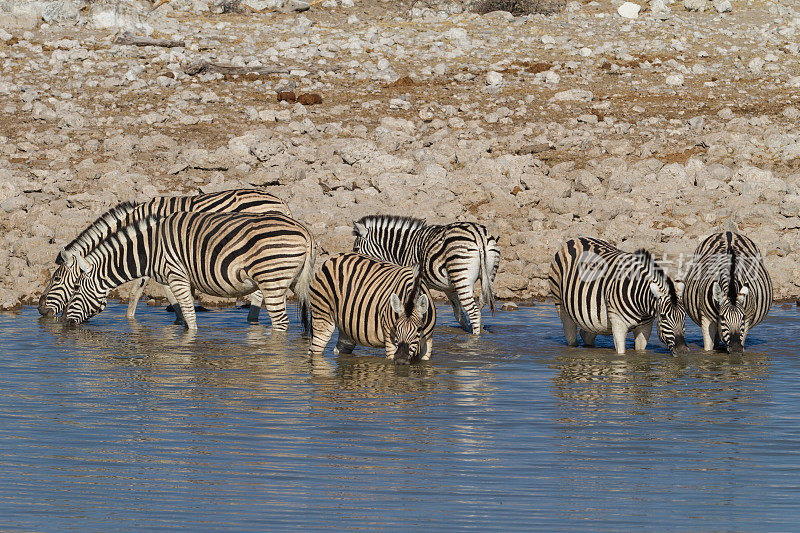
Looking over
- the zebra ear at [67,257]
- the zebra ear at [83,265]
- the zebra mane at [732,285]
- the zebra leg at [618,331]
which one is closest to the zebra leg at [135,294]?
the zebra ear at [83,265]

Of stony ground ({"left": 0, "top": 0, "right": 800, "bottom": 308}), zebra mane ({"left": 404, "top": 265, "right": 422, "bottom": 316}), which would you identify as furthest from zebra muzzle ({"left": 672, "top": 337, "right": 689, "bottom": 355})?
zebra mane ({"left": 404, "top": 265, "right": 422, "bottom": 316})

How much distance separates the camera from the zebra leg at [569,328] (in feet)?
43.6

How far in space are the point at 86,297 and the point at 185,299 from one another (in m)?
1.45

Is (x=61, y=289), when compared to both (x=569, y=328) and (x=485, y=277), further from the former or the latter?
(x=569, y=328)

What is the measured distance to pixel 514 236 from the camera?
60.0 feet

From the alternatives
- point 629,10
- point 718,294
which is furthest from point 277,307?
point 629,10

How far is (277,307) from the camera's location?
14.2 metres

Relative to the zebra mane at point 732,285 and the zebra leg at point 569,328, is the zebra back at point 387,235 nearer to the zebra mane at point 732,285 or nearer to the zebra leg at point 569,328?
the zebra leg at point 569,328

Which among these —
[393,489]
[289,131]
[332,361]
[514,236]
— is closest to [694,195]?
[514,236]

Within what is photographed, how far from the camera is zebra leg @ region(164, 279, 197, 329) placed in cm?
1468

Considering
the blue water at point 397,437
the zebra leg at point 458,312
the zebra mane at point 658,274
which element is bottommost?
the blue water at point 397,437

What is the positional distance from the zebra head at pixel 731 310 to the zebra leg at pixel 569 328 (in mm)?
1555

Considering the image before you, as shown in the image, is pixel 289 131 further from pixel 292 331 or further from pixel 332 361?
pixel 332 361

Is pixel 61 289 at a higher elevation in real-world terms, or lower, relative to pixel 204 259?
lower
